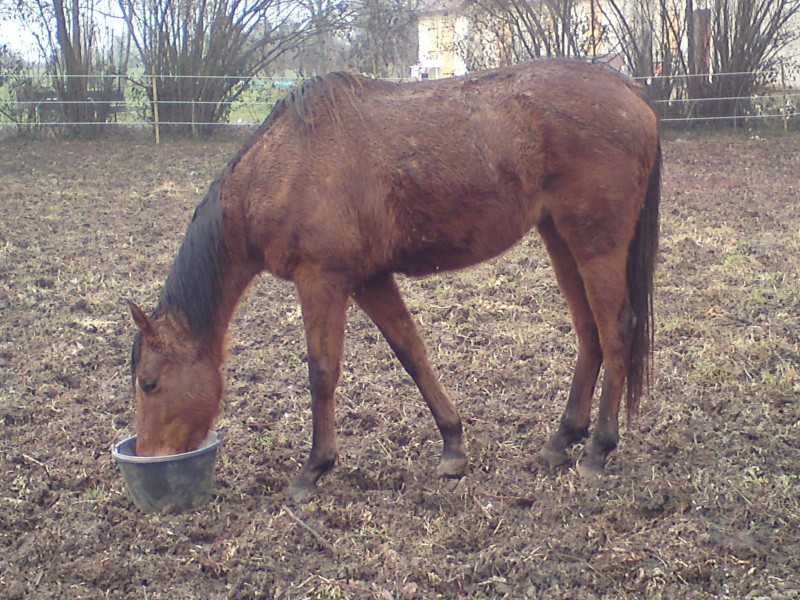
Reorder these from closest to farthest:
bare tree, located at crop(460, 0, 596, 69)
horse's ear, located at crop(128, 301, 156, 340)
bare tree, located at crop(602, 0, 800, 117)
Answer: horse's ear, located at crop(128, 301, 156, 340)
bare tree, located at crop(602, 0, 800, 117)
bare tree, located at crop(460, 0, 596, 69)

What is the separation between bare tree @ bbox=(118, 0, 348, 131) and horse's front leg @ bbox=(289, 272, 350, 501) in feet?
48.0

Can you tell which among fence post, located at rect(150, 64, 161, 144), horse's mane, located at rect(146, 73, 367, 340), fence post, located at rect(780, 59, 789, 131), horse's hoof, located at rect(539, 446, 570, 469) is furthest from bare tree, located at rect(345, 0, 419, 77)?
horse's hoof, located at rect(539, 446, 570, 469)

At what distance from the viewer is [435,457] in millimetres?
3949

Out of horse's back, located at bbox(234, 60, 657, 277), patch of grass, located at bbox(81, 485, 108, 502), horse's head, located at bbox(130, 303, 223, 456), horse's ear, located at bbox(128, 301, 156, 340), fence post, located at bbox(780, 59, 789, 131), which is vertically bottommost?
patch of grass, located at bbox(81, 485, 108, 502)

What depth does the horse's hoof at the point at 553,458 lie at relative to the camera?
150 inches

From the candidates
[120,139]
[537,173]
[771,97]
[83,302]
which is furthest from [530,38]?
[537,173]

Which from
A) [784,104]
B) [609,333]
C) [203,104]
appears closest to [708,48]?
[784,104]

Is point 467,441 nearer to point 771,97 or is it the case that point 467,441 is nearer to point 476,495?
→ point 476,495

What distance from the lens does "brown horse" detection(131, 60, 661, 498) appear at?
3518 mm

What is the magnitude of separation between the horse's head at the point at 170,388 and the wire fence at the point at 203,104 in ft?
43.7

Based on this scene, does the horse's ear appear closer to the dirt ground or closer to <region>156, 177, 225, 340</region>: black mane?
<region>156, 177, 225, 340</region>: black mane

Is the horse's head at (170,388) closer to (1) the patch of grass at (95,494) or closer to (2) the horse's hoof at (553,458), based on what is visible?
(1) the patch of grass at (95,494)

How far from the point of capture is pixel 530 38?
18250 millimetres

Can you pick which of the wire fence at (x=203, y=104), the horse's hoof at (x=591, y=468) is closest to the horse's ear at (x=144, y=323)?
the horse's hoof at (x=591, y=468)
